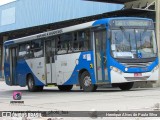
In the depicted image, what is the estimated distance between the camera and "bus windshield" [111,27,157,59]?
1864cm

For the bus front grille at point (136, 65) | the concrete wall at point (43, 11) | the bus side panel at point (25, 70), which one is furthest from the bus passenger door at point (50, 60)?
the concrete wall at point (43, 11)

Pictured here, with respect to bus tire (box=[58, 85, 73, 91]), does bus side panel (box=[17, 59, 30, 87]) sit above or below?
above

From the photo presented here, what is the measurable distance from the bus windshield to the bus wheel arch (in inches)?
76.7

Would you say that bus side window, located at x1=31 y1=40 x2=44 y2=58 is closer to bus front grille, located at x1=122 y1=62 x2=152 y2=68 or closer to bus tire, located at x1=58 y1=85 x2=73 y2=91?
bus tire, located at x1=58 y1=85 x2=73 y2=91

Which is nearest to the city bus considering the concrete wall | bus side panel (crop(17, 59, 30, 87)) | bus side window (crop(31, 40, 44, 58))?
bus side window (crop(31, 40, 44, 58))

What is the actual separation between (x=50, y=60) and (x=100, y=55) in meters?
4.35

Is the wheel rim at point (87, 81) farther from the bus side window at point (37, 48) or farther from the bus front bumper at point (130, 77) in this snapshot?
the bus side window at point (37, 48)

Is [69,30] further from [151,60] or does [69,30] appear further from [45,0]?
[45,0]

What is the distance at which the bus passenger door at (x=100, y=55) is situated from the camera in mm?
18859

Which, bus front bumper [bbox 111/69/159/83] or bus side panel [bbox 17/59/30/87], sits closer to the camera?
bus front bumper [bbox 111/69/159/83]

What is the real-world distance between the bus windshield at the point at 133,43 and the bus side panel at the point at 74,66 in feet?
4.58

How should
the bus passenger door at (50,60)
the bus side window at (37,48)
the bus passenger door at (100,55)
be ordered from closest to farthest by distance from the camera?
the bus passenger door at (100,55) → the bus passenger door at (50,60) → the bus side window at (37,48)

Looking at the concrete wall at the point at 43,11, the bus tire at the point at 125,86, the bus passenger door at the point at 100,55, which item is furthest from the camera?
the concrete wall at the point at 43,11

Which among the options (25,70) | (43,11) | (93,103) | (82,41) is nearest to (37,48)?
(25,70)
